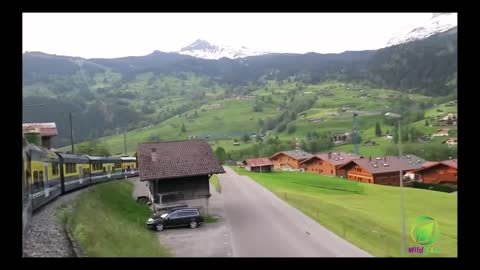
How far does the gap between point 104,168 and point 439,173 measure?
48866mm

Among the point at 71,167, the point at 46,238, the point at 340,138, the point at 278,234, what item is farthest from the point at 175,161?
the point at 340,138

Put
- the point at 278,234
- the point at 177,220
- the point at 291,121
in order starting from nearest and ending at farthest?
1. the point at 278,234
2. the point at 177,220
3. the point at 291,121

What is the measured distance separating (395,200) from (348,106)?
126494mm

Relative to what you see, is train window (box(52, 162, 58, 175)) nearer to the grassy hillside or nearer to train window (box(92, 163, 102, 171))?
train window (box(92, 163, 102, 171))

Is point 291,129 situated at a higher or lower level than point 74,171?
higher

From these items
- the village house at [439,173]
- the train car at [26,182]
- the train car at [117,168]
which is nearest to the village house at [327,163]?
the village house at [439,173]

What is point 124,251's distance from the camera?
17.1m

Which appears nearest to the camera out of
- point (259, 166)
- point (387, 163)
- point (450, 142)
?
point (387, 163)

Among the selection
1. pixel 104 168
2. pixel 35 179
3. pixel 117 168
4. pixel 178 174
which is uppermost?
pixel 35 179

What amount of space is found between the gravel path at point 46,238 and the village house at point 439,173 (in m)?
58.7

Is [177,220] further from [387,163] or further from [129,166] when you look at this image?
[387,163]

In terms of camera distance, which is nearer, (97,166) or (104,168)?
(97,166)

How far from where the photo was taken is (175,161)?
3027cm
